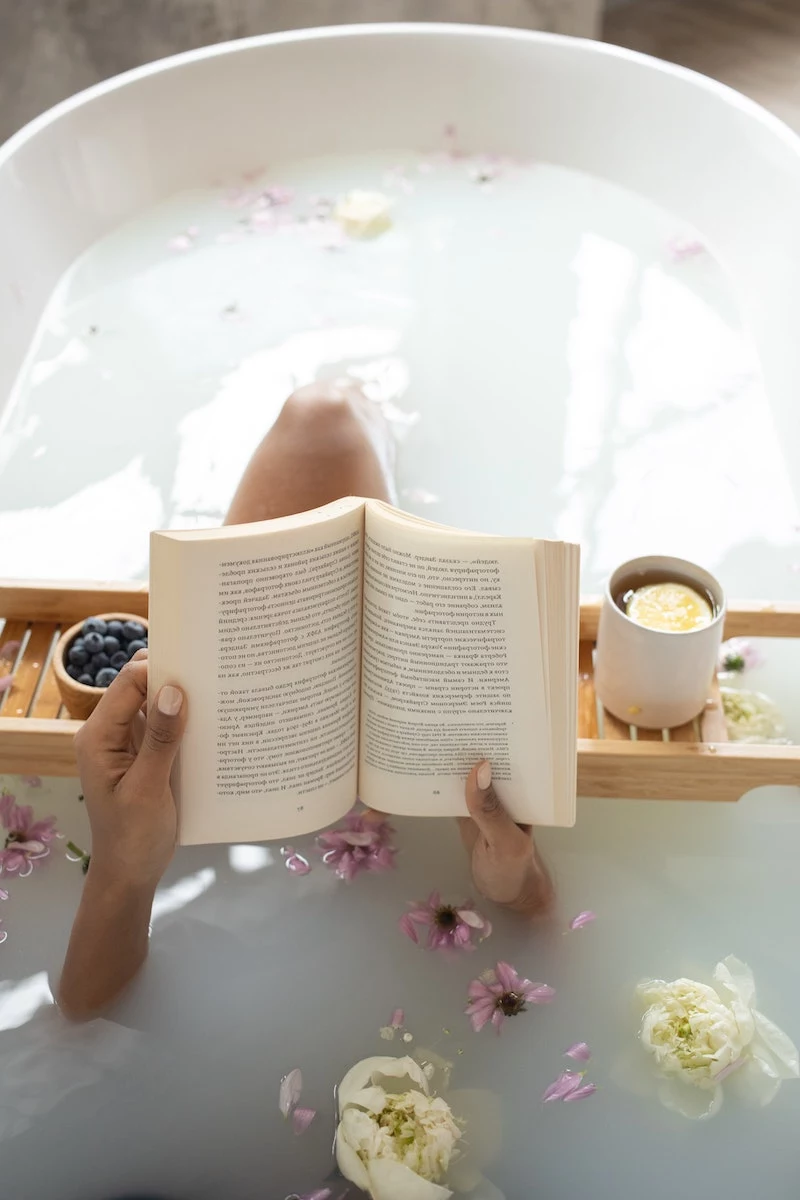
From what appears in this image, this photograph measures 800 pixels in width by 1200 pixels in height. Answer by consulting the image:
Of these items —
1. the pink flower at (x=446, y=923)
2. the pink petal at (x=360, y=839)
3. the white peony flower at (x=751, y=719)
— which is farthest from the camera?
the white peony flower at (x=751, y=719)

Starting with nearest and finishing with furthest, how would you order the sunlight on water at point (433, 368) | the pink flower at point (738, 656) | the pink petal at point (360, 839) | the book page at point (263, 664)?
the book page at point (263, 664)
the pink petal at point (360, 839)
the pink flower at point (738, 656)
the sunlight on water at point (433, 368)

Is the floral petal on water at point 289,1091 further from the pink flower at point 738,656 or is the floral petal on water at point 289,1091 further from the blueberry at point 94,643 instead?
the pink flower at point 738,656

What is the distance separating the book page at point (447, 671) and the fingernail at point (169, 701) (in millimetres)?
178

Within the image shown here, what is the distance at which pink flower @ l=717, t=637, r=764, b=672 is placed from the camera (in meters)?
1.66

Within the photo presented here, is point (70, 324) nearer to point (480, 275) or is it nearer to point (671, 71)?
point (480, 275)

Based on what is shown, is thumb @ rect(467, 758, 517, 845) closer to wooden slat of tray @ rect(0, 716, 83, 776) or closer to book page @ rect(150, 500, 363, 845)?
book page @ rect(150, 500, 363, 845)

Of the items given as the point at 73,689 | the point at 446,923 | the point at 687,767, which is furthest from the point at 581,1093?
the point at 73,689

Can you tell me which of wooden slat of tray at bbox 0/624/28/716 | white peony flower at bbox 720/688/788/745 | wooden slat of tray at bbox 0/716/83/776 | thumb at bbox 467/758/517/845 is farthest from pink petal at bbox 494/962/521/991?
wooden slat of tray at bbox 0/624/28/716

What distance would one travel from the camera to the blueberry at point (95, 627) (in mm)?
1433

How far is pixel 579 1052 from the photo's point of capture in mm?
1204

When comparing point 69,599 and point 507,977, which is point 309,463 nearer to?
point 69,599

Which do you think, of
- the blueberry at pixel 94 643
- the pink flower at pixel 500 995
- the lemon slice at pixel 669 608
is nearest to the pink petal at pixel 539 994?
the pink flower at pixel 500 995

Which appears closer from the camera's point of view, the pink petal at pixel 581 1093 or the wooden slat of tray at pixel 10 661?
the pink petal at pixel 581 1093

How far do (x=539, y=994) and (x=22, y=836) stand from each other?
2.11 feet
